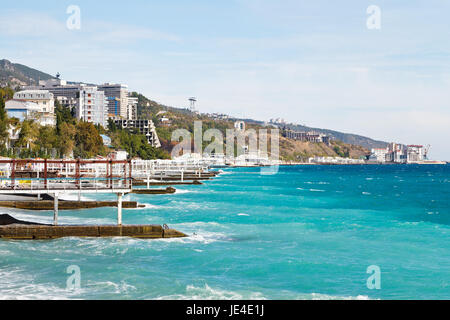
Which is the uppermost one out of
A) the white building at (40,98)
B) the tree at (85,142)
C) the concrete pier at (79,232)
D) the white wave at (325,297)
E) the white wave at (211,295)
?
the white building at (40,98)

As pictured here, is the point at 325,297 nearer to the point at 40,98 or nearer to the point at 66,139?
the point at 66,139

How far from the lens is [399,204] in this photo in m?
62.2

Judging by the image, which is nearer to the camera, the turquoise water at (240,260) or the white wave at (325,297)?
the white wave at (325,297)

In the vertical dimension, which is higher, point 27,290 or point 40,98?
point 40,98

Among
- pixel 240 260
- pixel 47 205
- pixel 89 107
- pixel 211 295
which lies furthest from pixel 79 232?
pixel 89 107

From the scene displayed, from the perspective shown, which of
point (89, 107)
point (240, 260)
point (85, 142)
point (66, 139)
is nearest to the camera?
point (240, 260)

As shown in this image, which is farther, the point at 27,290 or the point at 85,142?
the point at 85,142

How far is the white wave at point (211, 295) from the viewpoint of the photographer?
20.0 m

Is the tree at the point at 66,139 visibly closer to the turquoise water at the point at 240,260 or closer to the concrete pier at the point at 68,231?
the turquoise water at the point at 240,260

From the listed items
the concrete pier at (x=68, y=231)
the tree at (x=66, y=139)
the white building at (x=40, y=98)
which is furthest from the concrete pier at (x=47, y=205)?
the white building at (x=40, y=98)

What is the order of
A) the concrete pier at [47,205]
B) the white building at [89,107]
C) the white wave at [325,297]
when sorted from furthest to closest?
the white building at [89,107]
the concrete pier at [47,205]
the white wave at [325,297]

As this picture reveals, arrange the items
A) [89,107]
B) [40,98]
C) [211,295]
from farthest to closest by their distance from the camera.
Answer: [89,107] → [40,98] → [211,295]

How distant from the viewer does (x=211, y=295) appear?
20344mm
